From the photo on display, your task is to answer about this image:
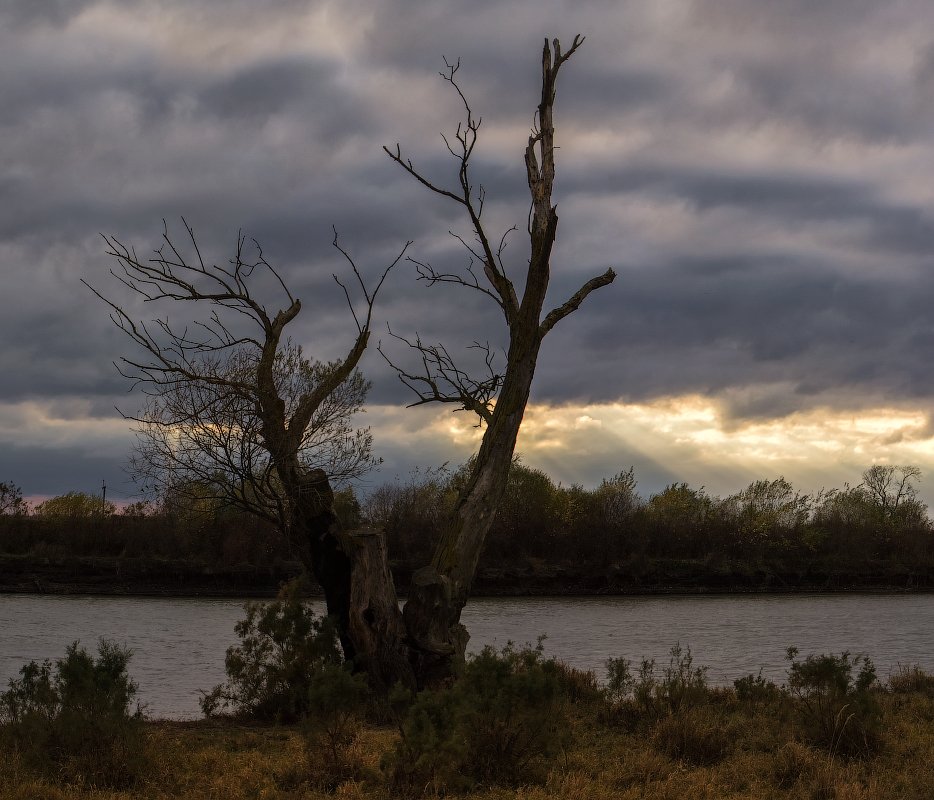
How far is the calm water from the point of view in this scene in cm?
2453

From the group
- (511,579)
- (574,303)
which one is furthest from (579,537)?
(574,303)

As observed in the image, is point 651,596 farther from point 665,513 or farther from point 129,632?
point 129,632

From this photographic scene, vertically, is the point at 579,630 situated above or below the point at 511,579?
below

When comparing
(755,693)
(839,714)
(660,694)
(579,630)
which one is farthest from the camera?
→ (579,630)

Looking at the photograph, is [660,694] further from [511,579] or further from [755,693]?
[511,579]

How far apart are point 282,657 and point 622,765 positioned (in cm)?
494

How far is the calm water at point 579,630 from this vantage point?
80.5 ft

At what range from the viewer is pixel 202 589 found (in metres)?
63.6

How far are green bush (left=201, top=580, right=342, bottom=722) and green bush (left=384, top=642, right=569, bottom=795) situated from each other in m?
3.57

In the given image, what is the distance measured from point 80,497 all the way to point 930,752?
87.2m

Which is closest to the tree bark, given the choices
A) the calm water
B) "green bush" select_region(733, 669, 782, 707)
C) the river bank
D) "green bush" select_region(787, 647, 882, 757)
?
the calm water

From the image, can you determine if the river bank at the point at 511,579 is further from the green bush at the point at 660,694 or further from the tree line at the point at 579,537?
the green bush at the point at 660,694

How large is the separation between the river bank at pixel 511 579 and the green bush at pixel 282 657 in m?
43.6

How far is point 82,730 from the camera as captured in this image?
8.86 m
